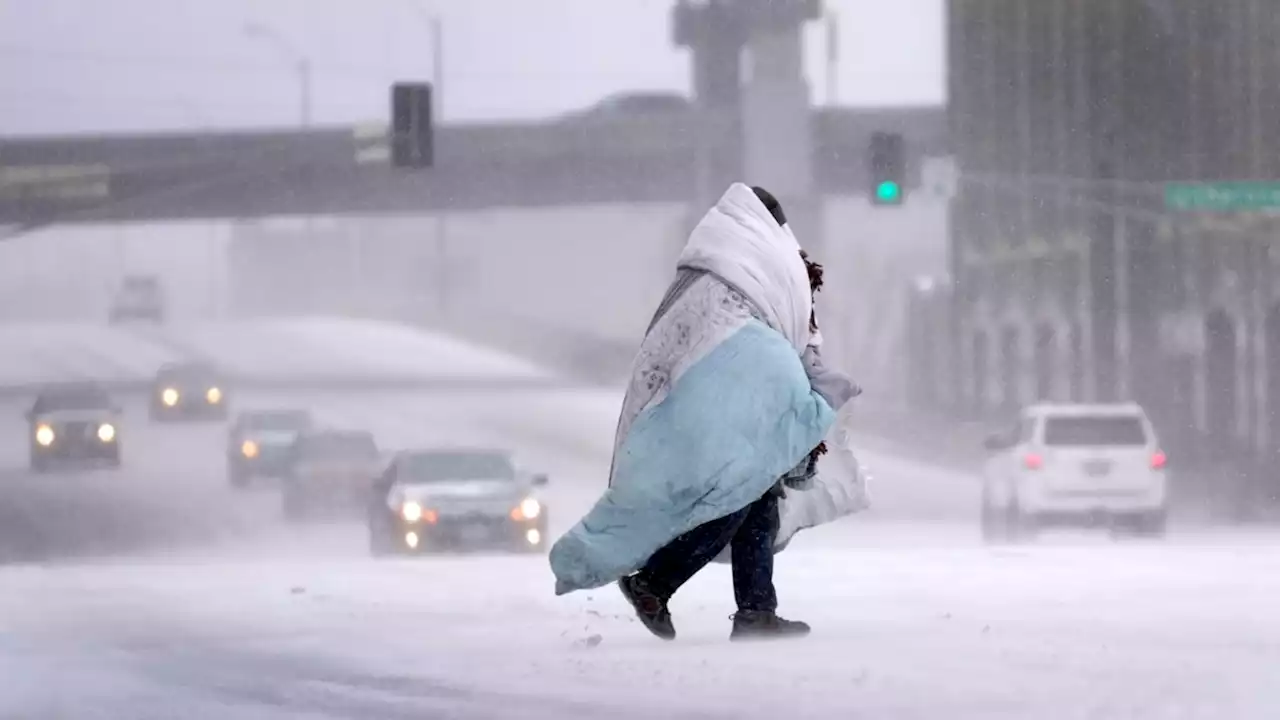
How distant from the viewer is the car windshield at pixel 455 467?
77.8 feet

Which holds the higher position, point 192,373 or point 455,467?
point 455,467

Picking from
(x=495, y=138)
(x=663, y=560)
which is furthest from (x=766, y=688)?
(x=495, y=138)

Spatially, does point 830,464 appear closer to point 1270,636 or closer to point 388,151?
point 1270,636

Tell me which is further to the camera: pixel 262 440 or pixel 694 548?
pixel 262 440

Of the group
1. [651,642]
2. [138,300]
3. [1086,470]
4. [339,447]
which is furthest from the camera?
[138,300]

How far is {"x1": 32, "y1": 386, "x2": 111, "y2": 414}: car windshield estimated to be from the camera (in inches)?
1422

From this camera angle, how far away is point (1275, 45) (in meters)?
43.2

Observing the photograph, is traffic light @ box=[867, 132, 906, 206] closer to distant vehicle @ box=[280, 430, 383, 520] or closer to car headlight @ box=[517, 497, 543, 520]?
car headlight @ box=[517, 497, 543, 520]

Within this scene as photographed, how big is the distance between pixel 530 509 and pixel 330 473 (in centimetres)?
857

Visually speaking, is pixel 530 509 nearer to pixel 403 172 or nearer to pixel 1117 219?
pixel 403 172

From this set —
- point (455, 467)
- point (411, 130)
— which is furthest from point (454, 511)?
point (411, 130)

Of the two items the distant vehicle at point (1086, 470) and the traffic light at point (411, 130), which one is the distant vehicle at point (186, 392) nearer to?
the traffic light at point (411, 130)

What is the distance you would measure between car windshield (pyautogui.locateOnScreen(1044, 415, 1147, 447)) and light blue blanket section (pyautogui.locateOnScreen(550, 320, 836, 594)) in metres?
17.6

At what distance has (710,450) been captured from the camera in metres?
7.57
